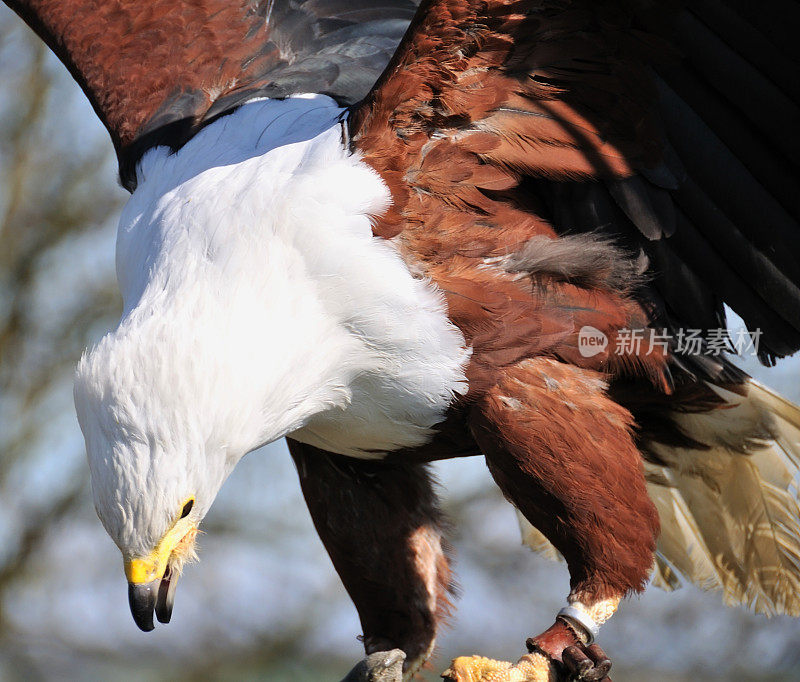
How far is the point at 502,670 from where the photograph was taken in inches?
85.1

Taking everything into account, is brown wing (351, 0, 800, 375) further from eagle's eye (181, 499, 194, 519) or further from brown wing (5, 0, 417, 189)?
eagle's eye (181, 499, 194, 519)

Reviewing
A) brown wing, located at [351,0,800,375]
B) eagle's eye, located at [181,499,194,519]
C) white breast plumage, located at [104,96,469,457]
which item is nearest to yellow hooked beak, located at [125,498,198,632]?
eagle's eye, located at [181,499,194,519]

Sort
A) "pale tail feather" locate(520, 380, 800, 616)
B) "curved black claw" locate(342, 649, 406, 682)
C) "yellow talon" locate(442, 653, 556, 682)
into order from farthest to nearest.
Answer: "pale tail feather" locate(520, 380, 800, 616) < "curved black claw" locate(342, 649, 406, 682) < "yellow talon" locate(442, 653, 556, 682)

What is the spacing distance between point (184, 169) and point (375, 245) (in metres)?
0.52

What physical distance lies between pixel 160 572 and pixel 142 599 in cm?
6

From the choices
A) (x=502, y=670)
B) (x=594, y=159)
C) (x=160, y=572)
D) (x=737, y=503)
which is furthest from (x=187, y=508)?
(x=737, y=503)

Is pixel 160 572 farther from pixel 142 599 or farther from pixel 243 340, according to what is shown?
pixel 243 340

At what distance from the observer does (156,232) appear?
225 cm

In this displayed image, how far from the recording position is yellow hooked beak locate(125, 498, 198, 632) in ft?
6.56

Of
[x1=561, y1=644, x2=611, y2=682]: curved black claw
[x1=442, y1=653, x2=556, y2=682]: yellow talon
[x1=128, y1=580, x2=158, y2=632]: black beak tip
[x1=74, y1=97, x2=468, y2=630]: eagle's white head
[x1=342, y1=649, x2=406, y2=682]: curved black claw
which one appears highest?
[x1=74, y1=97, x2=468, y2=630]: eagle's white head

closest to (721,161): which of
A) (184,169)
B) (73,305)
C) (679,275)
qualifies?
(679,275)

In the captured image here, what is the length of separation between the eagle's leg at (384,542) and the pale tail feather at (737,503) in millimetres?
617

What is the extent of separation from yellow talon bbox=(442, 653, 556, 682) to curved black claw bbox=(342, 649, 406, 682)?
1.22 feet

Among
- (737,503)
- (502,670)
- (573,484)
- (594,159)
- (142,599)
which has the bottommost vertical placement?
(737,503)
